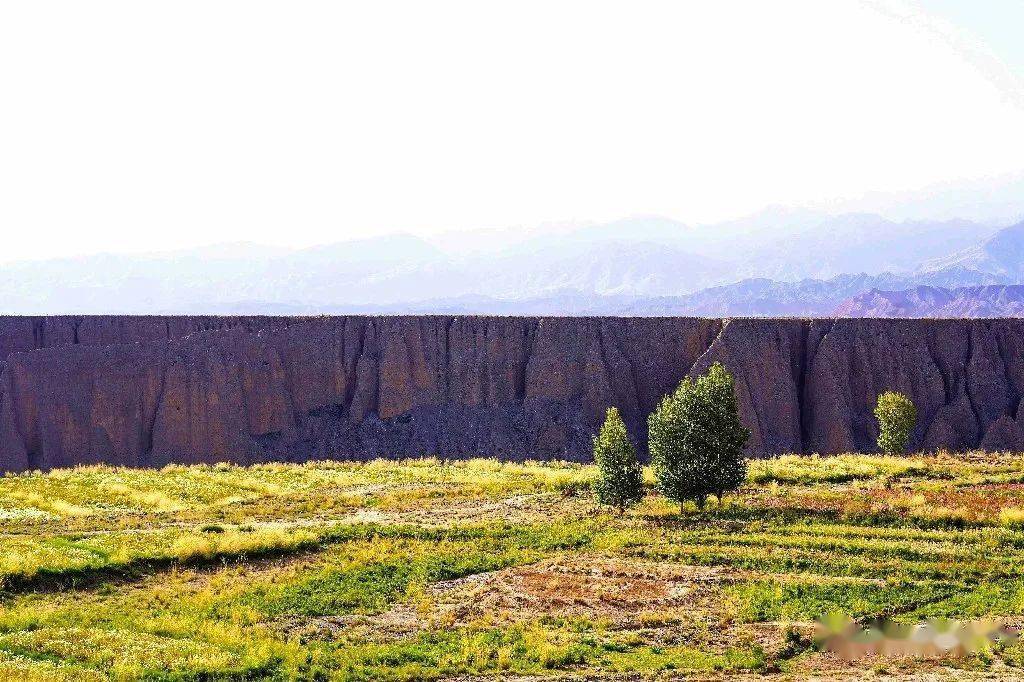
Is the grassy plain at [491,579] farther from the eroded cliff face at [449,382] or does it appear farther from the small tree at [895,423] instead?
the eroded cliff face at [449,382]

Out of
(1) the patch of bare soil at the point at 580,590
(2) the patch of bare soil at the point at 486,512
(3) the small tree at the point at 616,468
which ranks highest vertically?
(3) the small tree at the point at 616,468

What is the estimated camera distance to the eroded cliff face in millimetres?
69125

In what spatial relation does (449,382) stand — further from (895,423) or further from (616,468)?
(616,468)

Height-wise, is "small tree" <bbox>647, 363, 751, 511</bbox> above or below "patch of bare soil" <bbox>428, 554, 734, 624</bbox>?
above

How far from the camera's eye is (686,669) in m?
20.1

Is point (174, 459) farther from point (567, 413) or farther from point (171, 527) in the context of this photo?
point (171, 527)

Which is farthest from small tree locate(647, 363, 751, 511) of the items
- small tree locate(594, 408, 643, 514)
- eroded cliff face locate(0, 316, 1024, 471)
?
eroded cliff face locate(0, 316, 1024, 471)

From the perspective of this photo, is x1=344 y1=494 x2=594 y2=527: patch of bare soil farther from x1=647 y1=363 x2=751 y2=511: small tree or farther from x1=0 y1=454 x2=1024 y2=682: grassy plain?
x1=647 y1=363 x2=751 y2=511: small tree

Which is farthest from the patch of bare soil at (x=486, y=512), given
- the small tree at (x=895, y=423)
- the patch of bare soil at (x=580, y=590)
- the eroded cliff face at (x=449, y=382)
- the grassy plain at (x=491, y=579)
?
the eroded cliff face at (x=449, y=382)

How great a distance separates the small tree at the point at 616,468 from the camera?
125 feet

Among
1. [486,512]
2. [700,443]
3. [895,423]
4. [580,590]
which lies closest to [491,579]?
[580,590]

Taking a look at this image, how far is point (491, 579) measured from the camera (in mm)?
28109

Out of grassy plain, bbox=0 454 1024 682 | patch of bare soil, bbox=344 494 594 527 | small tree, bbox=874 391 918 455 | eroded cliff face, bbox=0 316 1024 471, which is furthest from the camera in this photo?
eroded cliff face, bbox=0 316 1024 471

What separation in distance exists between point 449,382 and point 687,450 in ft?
131
